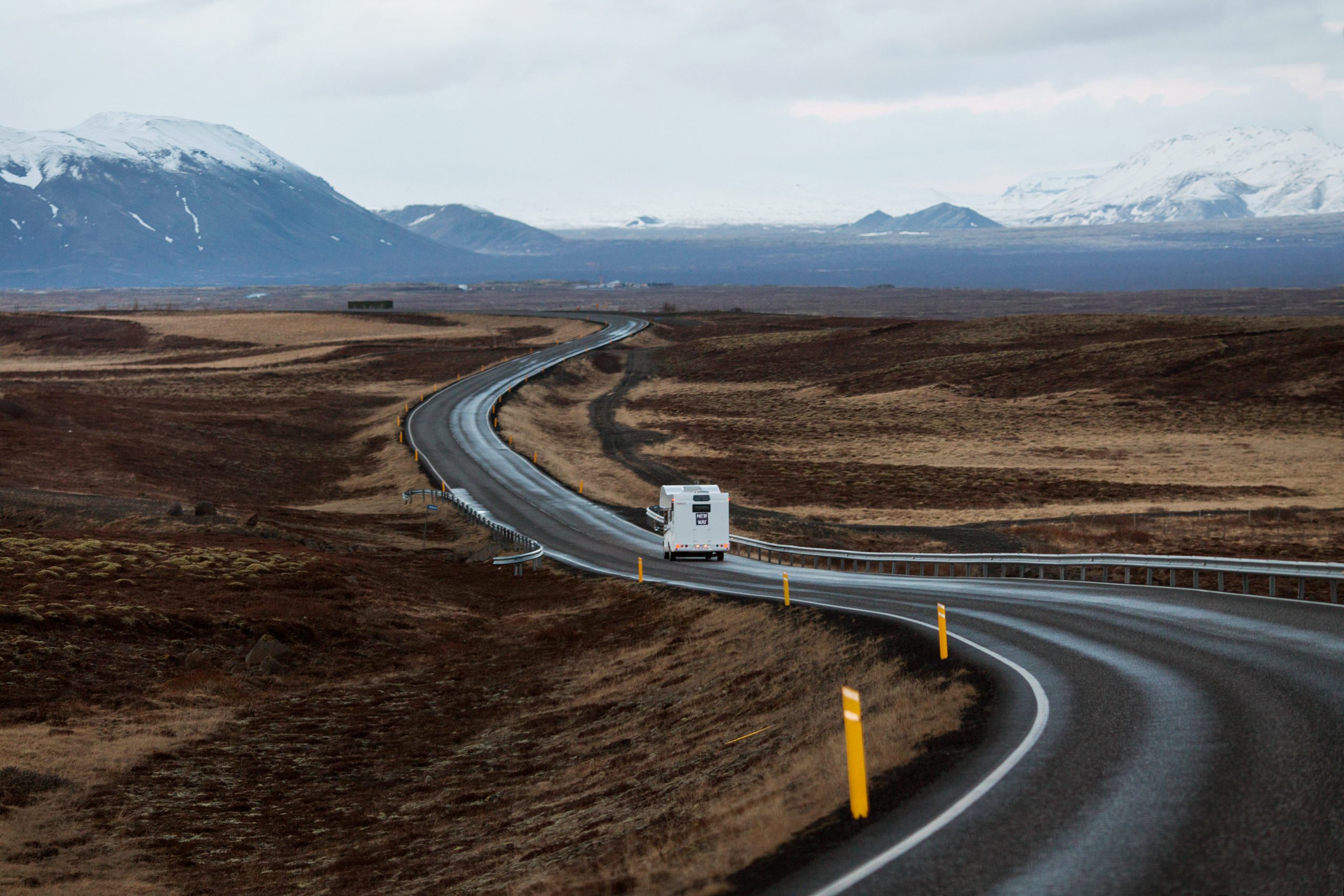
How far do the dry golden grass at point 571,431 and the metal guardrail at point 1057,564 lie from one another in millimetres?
13189

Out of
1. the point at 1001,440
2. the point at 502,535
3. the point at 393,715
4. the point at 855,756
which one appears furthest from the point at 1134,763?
the point at 1001,440

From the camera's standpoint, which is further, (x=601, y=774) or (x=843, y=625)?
(x=843, y=625)

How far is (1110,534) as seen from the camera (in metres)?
41.2

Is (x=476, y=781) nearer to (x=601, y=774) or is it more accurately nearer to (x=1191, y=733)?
(x=601, y=774)

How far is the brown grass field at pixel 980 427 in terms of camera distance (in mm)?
48375

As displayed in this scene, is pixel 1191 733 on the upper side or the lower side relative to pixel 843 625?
upper

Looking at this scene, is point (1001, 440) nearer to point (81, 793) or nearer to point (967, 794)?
point (81, 793)

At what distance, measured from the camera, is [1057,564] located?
31.6 metres

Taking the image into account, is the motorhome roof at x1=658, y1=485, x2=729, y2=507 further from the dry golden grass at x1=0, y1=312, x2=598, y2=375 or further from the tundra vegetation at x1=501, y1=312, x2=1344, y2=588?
the dry golden grass at x1=0, y1=312, x2=598, y2=375

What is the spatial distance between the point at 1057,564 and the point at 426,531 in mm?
25392

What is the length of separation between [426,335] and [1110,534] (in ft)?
363

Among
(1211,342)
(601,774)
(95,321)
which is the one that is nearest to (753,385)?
(1211,342)

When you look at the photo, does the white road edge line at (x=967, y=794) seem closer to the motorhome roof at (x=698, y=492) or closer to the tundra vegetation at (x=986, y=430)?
the motorhome roof at (x=698, y=492)

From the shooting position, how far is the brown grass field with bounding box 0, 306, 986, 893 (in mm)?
13680
